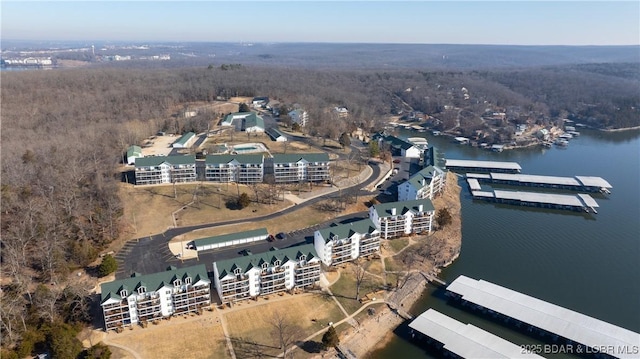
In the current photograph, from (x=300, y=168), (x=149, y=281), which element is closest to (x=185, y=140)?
(x=300, y=168)

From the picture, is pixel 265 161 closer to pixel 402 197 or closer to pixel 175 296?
pixel 402 197

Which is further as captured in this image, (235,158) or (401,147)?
(401,147)

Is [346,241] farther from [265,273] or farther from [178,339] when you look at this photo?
[178,339]

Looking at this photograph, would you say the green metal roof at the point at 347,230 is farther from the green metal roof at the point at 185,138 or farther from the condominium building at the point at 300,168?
the green metal roof at the point at 185,138

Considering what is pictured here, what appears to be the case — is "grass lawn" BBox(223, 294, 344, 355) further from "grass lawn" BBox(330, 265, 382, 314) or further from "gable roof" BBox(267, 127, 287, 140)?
"gable roof" BBox(267, 127, 287, 140)

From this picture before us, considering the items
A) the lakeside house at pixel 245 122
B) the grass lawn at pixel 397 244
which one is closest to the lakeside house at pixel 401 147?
the lakeside house at pixel 245 122

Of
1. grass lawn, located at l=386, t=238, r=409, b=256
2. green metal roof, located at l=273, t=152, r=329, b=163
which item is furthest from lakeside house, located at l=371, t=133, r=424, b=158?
grass lawn, located at l=386, t=238, r=409, b=256
